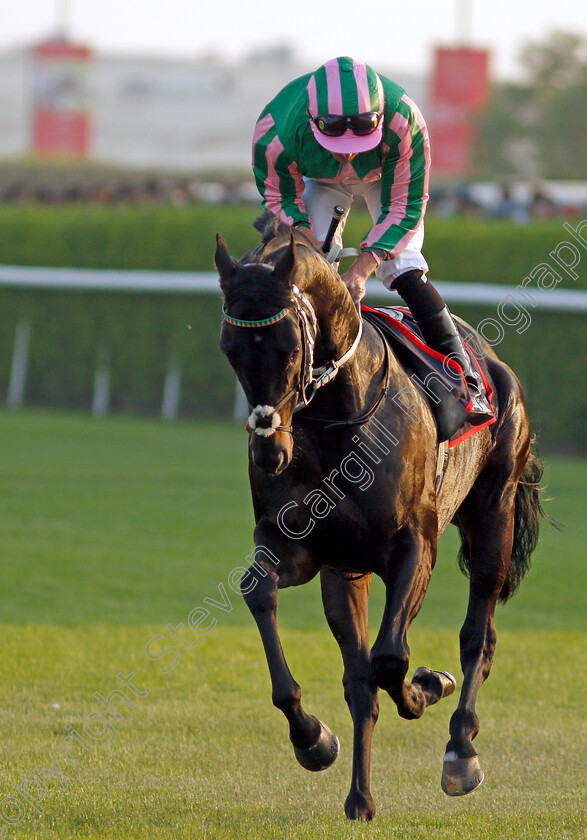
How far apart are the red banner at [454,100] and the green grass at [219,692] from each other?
1448 inches

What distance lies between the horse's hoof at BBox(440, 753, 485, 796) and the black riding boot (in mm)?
1083

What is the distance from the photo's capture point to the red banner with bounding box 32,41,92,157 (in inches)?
1898

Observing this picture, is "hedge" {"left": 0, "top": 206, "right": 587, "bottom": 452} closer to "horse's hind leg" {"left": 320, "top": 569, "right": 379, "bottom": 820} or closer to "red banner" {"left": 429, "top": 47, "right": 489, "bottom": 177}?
"horse's hind leg" {"left": 320, "top": 569, "right": 379, "bottom": 820}

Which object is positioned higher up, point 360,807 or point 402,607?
point 402,607

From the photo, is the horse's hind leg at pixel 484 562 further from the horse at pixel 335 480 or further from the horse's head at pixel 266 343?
the horse's head at pixel 266 343

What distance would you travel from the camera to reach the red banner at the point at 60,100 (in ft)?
158

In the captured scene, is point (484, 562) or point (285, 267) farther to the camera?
point (484, 562)

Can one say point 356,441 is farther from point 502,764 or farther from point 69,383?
point 69,383

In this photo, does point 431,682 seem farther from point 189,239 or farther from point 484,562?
point 189,239

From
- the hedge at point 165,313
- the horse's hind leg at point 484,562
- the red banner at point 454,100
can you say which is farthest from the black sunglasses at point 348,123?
the red banner at point 454,100

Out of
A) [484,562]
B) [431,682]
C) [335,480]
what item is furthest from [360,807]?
[484,562]

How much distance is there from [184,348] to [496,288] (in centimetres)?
369

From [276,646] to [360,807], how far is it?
531 mm

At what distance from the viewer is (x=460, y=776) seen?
12.4 feet
